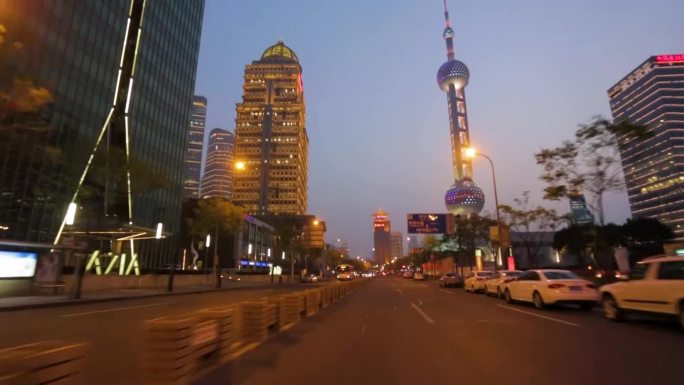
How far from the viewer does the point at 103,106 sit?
5184 cm

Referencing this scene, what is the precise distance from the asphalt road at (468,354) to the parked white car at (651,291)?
0.49 meters

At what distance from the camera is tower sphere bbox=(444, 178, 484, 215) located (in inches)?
6398

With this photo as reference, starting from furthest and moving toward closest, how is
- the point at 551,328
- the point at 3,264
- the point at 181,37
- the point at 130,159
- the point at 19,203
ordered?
the point at 181,37 < the point at 19,203 < the point at 130,159 < the point at 3,264 < the point at 551,328

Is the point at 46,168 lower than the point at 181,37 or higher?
lower

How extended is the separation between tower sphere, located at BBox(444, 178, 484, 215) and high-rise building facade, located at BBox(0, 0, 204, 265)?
11418cm

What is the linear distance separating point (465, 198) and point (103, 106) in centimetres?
13489

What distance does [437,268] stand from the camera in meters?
106

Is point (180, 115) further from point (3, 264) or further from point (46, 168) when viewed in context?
point (3, 264)

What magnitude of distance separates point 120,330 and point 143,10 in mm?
60443

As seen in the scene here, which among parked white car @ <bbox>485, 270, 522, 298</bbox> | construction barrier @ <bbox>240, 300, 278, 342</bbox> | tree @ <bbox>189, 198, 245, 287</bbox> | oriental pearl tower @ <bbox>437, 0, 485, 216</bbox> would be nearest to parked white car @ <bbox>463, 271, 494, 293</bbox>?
parked white car @ <bbox>485, 270, 522, 298</bbox>

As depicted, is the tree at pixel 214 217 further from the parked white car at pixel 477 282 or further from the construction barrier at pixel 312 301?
the construction barrier at pixel 312 301


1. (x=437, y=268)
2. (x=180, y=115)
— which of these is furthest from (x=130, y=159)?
(x=437, y=268)

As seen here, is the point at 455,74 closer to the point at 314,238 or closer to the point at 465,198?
the point at 465,198

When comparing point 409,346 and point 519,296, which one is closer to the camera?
point 409,346
